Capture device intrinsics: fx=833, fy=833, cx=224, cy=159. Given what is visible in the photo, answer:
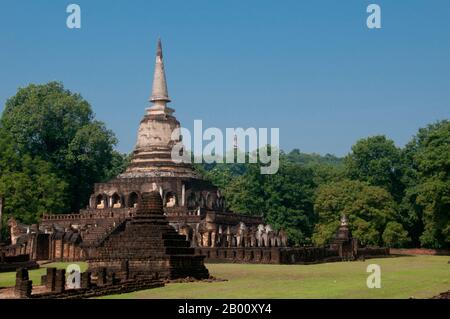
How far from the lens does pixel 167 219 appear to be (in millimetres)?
53625

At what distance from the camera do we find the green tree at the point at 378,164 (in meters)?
82.4

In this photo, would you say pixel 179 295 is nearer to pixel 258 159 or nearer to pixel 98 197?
pixel 98 197

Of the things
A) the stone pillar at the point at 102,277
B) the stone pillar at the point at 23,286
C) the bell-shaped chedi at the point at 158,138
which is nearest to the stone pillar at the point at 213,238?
the bell-shaped chedi at the point at 158,138

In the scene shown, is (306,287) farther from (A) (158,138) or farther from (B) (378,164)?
(B) (378,164)

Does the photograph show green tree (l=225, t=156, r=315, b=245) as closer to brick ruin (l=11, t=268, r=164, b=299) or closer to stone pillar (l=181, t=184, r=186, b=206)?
stone pillar (l=181, t=184, r=186, b=206)

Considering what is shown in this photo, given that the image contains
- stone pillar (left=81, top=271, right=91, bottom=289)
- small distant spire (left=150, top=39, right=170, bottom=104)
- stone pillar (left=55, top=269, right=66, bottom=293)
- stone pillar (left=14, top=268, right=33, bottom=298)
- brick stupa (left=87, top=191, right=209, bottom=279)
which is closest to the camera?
stone pillar (left=14, top=268, right=33, bottom=298)

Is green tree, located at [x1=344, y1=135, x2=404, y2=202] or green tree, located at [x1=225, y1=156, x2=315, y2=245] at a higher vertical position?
green tree, located at [x1=344, y1=135, x2=404, y2=202]

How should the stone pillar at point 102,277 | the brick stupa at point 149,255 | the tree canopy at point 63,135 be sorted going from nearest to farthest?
the stone pillar at point 102,277
the brick stupa at point 149,255
the tree canopy at point 63,135

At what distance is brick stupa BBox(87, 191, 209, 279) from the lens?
3131 cm

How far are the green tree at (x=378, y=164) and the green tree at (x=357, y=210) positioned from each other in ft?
31.2

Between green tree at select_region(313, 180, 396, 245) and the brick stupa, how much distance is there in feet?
125


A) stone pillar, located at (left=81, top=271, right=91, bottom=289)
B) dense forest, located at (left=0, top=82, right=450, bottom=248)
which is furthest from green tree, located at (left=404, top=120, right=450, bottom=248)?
stone pillar, located at (left=81, top=271, right=91, bottom=289)

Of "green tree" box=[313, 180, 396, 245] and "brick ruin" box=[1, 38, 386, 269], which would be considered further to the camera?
"green tree" box=[313, 180, 396, 245]

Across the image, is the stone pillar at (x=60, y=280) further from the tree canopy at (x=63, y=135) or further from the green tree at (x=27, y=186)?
the tree canopy at (x=63, y=135)
